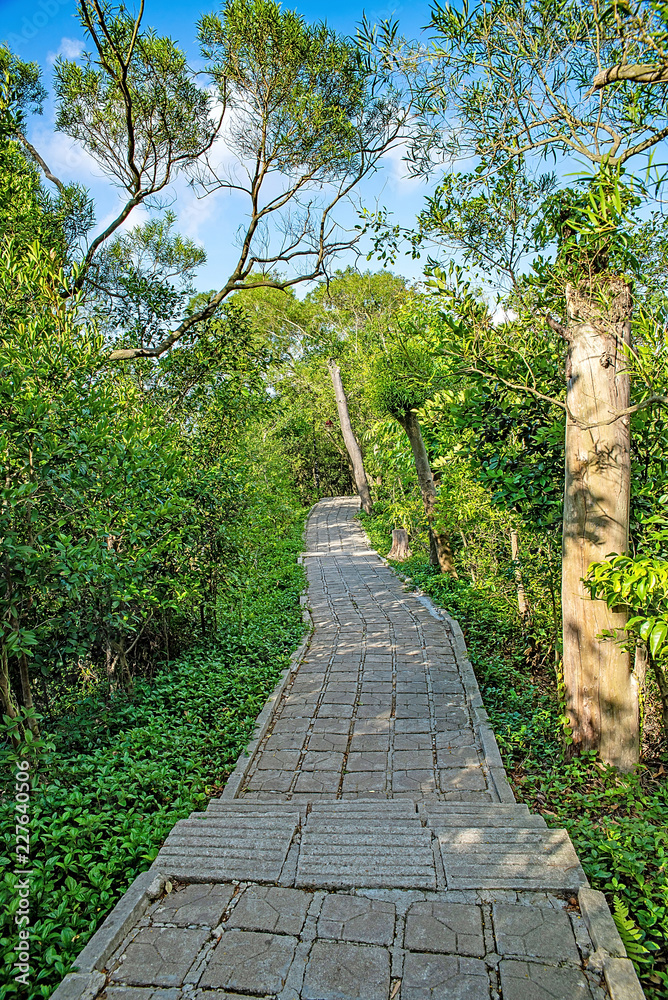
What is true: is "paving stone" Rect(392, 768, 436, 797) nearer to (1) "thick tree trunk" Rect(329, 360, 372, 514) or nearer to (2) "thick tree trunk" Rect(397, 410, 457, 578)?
(2) "thick tree trunk" Rect(397, 410, 457, 578)

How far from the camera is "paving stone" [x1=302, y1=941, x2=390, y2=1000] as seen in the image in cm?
190

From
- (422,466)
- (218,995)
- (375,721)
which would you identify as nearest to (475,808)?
(375,721)

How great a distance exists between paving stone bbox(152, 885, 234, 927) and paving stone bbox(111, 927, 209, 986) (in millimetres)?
51

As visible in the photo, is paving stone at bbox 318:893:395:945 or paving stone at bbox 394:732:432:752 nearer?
paving stone at bbox 318:893:395:945

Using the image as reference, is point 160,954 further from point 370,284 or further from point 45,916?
point 370,284

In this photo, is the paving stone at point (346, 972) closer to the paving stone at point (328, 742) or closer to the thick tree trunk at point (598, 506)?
the paving stone at point (328, 742)

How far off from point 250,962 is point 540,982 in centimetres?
100

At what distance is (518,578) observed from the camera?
19.7 ft

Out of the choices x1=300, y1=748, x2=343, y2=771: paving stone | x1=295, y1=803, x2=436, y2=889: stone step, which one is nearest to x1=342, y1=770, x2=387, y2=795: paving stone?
x1=300, y1=748, x2=343, y2=771: paving stone

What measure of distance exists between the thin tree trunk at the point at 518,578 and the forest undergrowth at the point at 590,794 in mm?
222

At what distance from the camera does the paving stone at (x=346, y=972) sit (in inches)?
74.9

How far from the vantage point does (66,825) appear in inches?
115

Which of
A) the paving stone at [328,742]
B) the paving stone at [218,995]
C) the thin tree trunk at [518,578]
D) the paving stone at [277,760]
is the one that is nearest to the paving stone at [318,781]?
the paving stone at [277,760]

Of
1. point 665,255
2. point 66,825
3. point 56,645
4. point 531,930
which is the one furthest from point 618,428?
point 56,645
